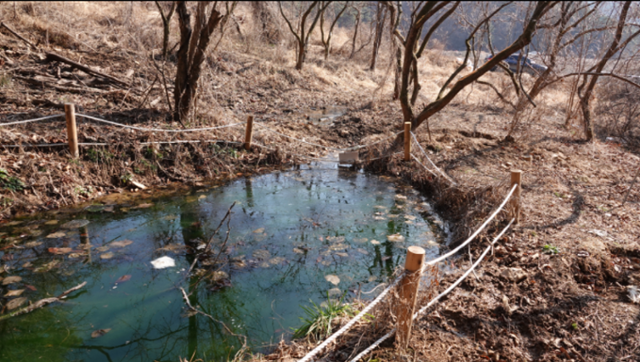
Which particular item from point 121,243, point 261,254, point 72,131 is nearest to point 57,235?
point 121,243

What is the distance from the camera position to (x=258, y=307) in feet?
12.6

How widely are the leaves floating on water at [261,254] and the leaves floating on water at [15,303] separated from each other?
222 centimetres

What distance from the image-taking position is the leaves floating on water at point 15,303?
11.9 ft

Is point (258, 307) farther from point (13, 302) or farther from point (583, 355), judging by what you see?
point (583, 355)

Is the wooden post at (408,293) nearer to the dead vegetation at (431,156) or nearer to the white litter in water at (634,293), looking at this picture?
the dead vegetation at (431,156)

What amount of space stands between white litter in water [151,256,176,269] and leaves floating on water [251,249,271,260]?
2.98ft

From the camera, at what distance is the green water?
340cm

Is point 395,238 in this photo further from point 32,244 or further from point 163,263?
point 32,244

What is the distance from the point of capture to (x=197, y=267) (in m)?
4.44

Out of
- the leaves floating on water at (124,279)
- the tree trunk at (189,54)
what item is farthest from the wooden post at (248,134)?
the leaves floating on water at (124,279)

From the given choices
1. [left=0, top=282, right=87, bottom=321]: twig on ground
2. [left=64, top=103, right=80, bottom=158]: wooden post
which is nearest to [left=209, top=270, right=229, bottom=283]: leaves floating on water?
[left=0, top=282, right=87, bottom=321]: twig on ground

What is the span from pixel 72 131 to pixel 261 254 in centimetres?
355

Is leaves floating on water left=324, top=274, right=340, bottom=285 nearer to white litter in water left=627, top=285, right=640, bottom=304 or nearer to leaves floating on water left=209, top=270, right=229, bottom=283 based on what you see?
leaves floating on water left=209, top=270, right=229, bottom=283

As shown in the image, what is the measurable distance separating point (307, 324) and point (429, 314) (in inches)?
42.2
